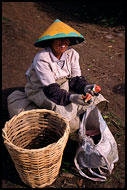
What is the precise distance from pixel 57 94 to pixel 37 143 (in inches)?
24.9

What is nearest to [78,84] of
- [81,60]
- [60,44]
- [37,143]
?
[60,44]

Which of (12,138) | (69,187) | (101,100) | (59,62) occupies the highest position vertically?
(59,62)

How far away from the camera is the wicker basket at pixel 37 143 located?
5.39ft

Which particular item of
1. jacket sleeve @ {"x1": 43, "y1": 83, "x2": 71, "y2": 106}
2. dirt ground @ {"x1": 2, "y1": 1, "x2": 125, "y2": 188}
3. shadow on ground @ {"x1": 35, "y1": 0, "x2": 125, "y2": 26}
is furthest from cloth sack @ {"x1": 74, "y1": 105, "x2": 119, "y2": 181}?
shadow on ground @ {"x1": 35, "y1": 0, "x2": 125, "y2": 26}

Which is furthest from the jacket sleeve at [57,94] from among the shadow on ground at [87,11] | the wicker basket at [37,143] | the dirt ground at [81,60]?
the shadow on ground at [87,11]

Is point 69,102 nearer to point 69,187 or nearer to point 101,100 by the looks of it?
point 101,100

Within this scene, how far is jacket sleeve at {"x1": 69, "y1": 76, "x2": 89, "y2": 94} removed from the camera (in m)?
2.53

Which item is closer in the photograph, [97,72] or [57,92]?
[57,92]

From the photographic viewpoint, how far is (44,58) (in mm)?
2273

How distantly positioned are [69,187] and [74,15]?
6.08m

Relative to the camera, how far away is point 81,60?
438 centimetres

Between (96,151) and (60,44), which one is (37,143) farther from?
(60,44)

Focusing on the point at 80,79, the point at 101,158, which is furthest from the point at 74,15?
the point at 101,158

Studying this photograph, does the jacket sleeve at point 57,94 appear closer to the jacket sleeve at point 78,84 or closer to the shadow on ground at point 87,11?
the jacket sleeve at point 78,84
